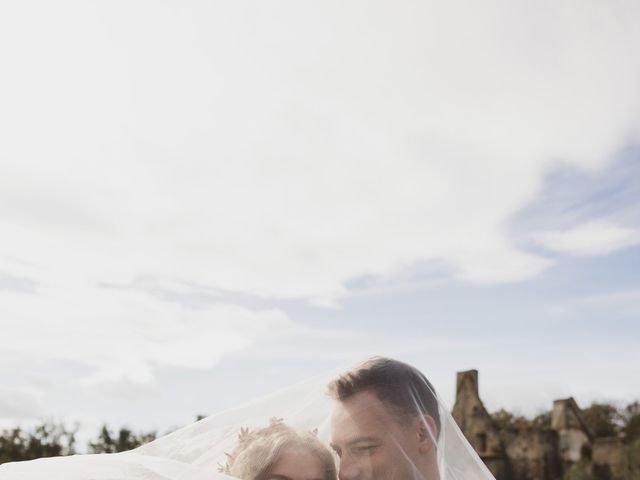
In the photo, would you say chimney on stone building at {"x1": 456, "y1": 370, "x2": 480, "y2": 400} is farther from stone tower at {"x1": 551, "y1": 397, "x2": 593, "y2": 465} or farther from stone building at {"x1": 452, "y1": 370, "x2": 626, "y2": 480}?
stone tower at {"x1": 551, "y1": 397, "x2": 593, "y2": 465}

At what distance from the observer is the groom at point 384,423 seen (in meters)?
2.48

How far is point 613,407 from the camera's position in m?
33.7

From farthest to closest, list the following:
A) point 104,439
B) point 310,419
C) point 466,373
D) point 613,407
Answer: point 613,407, point 466,373, point 104,439, point 310,419

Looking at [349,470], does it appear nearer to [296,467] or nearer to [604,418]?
[296,467]

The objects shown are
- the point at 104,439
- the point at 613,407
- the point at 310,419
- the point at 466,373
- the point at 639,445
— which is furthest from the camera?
the point at 613,407

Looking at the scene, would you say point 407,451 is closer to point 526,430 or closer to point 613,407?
point 526,430

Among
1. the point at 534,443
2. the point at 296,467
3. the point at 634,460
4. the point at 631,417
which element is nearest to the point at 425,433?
the point at 296,467

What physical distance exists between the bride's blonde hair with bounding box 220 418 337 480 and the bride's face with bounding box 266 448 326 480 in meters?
0.01

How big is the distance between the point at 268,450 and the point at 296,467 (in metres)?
0.13

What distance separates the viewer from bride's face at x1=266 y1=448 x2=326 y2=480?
2.29 meters

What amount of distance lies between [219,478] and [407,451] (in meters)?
0.67

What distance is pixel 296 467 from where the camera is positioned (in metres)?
2.33

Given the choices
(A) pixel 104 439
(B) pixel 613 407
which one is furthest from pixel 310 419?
(B) pixel 613 407

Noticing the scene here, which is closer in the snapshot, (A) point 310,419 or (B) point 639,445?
(A) point 310,419
